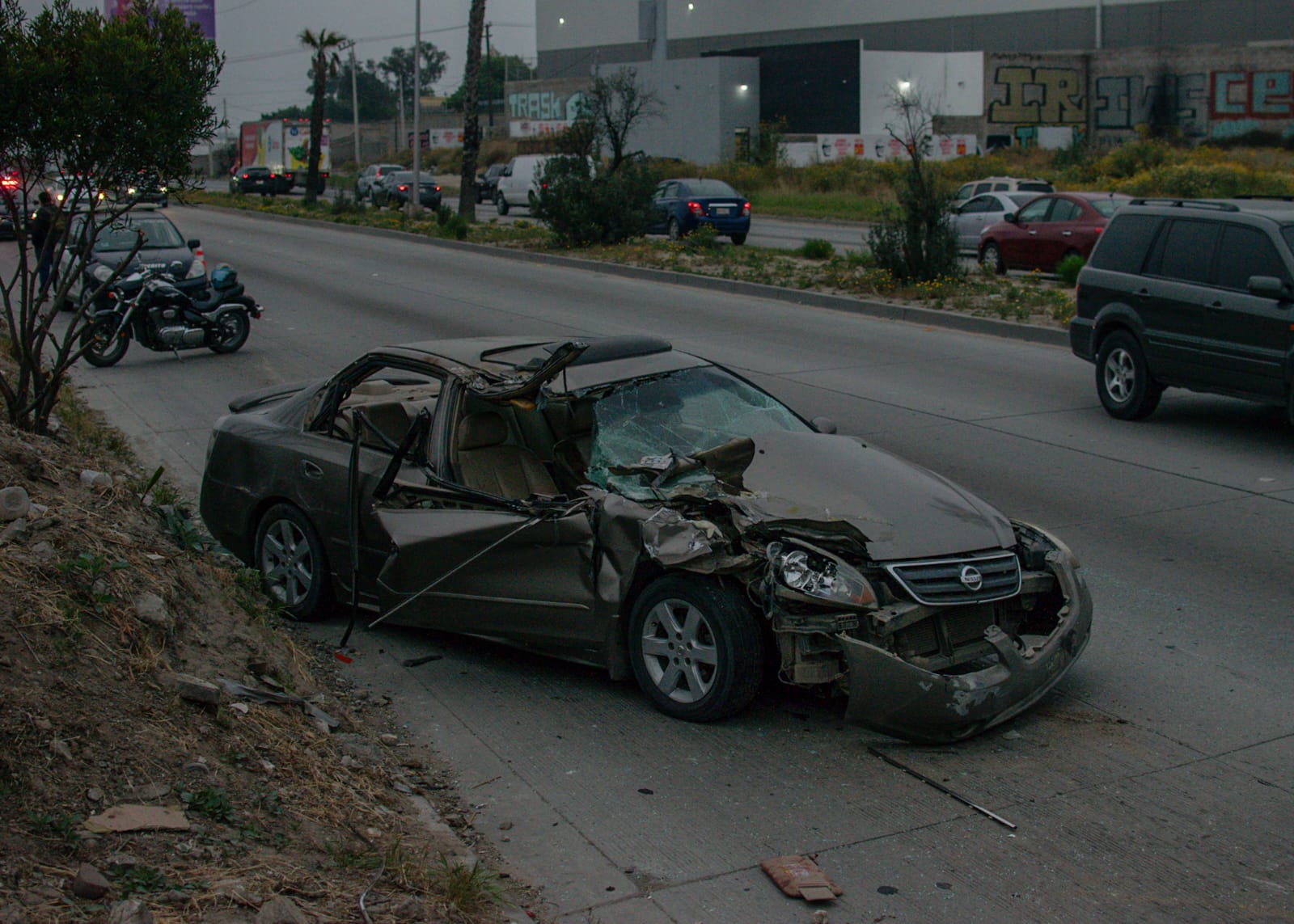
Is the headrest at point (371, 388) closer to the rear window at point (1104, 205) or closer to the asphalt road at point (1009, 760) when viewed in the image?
the asphalt road at point (1009, 760)

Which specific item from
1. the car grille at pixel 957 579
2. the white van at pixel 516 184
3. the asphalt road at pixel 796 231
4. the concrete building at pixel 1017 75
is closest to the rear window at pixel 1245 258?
the car grille at pixel 957 579

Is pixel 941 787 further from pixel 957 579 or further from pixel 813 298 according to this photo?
pixel 813 298

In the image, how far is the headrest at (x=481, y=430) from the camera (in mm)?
6777

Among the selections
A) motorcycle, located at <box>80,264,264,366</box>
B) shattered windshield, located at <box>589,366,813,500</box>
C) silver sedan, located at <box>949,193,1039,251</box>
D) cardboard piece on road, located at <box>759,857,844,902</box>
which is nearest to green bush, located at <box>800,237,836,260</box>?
silver sedan, located at <box>949,193,1039,251</box>

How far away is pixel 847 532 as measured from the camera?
219 inches

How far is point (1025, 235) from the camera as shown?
2422cm

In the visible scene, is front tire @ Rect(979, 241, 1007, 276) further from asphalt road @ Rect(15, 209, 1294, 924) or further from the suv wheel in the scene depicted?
asphalt road @ Rect(15, 209, 1294, 924)

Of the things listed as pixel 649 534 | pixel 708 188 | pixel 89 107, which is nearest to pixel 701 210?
pixel 708 188

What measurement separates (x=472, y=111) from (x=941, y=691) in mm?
35629

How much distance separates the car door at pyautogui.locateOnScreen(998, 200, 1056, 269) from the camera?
2409 centimetres

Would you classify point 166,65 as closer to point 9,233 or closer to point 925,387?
point 925,387

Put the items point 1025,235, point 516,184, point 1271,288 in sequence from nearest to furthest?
1. point 1271,288
2. point 1025,235
3. point 516,184

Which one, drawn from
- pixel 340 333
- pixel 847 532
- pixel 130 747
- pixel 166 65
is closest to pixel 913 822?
pixel 847 532

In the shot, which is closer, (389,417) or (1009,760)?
(1009,760)
